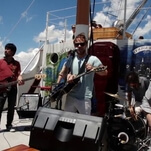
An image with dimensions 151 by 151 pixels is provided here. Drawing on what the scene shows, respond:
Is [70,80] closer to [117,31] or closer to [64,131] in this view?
[64,131]

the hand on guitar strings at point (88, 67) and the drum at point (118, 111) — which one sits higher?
the hand on guitar strings at point (88, 67)

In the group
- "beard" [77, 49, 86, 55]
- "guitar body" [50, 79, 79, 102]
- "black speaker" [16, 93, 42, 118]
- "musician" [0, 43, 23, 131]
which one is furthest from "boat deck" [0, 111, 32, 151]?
"beard" [77, 49, 86, 55]

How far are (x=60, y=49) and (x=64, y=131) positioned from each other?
5498mm

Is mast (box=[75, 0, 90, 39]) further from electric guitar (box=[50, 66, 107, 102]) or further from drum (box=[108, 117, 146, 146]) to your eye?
drum (box=[108, 117, 146, 146])

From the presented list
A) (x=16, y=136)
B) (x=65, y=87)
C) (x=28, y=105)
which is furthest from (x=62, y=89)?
(x=28, y=105)

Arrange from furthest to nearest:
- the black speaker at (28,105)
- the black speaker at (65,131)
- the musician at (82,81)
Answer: the black speaker at (28,105) < the musician at (82,81) < the black speaker at (65,131)

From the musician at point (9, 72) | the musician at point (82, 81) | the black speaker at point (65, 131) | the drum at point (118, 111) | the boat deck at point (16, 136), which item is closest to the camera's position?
the black speaker at point (65, 131)

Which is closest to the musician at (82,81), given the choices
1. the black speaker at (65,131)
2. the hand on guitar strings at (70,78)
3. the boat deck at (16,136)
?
the hand on guitar strings at (70,78)

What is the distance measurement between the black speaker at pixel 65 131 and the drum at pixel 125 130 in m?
1.23

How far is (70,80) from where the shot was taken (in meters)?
2.47

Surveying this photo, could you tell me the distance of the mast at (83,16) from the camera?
351 centimetres

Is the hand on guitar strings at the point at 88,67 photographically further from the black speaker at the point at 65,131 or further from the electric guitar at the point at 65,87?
the black speaker at the point at 65,131

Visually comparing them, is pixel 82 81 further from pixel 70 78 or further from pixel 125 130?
pixel 125 130

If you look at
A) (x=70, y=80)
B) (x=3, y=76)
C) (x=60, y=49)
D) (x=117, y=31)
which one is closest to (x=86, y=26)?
(x=70, y=80)
